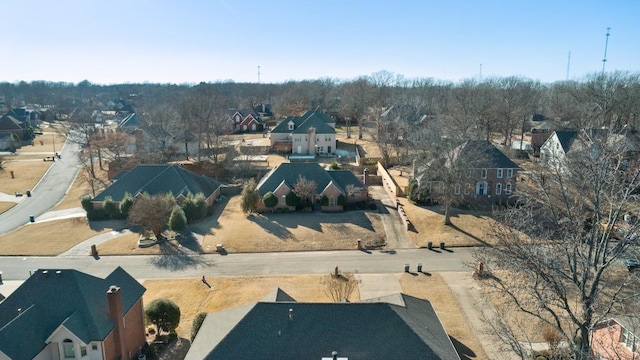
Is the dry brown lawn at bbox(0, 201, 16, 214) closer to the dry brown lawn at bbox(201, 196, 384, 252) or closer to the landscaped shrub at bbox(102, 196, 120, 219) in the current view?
the landscaped shrub at bbox(102, 196, 120, 219)

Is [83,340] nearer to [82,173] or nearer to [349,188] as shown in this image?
[349,188]

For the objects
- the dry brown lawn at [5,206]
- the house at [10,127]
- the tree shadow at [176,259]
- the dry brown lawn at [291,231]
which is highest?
the house at [10,127]

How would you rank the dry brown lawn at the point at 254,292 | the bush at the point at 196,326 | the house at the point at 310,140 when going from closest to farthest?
the bush at the point at 196,326, the dry brown lawn at the point at 254,292, the house at the point at 310,140

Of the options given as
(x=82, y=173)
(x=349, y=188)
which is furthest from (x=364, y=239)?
(x=82, y=173)

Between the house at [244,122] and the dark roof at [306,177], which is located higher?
the house at [244,122]

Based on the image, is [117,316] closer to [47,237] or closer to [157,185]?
[47,237]

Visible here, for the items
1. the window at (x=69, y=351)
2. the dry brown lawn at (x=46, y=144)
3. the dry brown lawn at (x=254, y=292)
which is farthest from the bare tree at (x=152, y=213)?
the dry brown lawn at (x=46, y=144)

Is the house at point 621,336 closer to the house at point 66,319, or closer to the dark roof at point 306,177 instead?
the house at point 66,319
